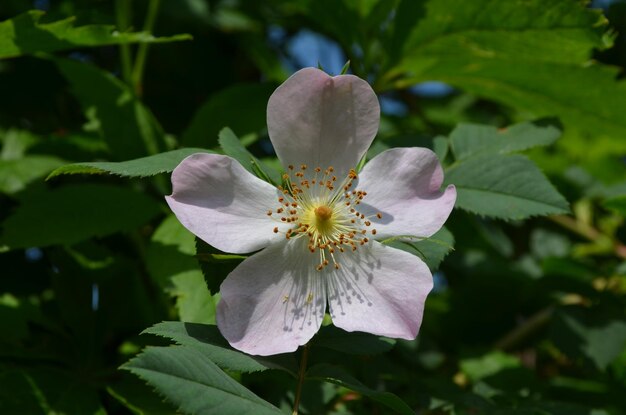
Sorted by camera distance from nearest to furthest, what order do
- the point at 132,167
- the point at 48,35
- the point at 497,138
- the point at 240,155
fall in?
the point at 132,167 < the point at 240,155 < the point at 48,35 < the point at 497,138

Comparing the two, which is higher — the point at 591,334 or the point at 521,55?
the point at 521,55

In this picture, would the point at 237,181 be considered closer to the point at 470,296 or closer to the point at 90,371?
the point at 90,371

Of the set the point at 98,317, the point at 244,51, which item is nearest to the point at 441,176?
the point at 98,317

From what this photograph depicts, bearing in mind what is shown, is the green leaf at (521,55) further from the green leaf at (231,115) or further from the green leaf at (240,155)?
the green leaf at (240,155)

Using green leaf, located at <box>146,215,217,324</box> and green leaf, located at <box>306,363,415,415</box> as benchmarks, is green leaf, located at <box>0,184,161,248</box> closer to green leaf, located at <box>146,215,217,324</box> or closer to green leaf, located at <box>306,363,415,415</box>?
green leaf, located at <box>146,215,217,324</box>

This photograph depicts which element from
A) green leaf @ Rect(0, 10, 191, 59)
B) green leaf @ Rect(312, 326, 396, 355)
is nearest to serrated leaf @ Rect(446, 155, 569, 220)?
green leaf @ Rect(312, 326, 396, 355)

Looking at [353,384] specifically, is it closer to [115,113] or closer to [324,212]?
[324,212]

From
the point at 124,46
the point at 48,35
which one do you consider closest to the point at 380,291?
the point at 48,35

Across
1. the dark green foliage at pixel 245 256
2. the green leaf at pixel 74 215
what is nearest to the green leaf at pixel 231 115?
the dark green foliage at pixel 245 256
